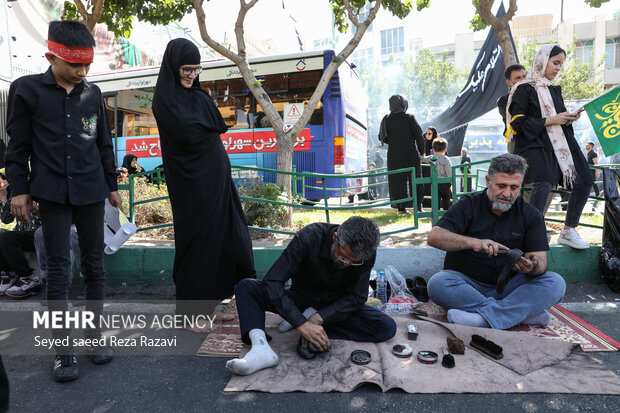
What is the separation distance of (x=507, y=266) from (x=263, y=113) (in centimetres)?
781

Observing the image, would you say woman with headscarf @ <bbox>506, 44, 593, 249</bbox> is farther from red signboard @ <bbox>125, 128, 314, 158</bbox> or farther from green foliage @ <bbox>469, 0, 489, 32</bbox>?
red signboard @ <bbox>125, 128, 314, 158</bbox>

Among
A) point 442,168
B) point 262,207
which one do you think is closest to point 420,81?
point 442,168

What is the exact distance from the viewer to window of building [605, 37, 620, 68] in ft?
117

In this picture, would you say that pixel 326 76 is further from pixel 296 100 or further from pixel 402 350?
pixel 402 350

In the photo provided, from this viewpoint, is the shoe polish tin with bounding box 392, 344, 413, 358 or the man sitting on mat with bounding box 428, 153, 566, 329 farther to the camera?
the man sitting on mat with bounding box 428, 153, 566, 329

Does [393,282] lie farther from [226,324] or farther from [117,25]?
[117,25]

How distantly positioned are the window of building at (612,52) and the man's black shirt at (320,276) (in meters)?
42.5

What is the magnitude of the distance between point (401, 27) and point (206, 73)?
50824 millimetres

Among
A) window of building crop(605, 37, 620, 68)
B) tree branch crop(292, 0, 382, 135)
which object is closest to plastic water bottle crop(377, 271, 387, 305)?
tree branch crop(292, 0, 382, 135)

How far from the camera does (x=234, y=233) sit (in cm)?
335

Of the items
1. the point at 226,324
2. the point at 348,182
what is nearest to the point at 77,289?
the point at 226,324

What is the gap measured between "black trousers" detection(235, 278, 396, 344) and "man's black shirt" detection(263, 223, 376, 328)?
0.08 m

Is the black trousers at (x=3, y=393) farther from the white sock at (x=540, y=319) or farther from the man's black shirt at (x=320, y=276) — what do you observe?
the white sock at (x=540, y=319)

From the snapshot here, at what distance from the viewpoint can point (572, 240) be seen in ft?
14.0
